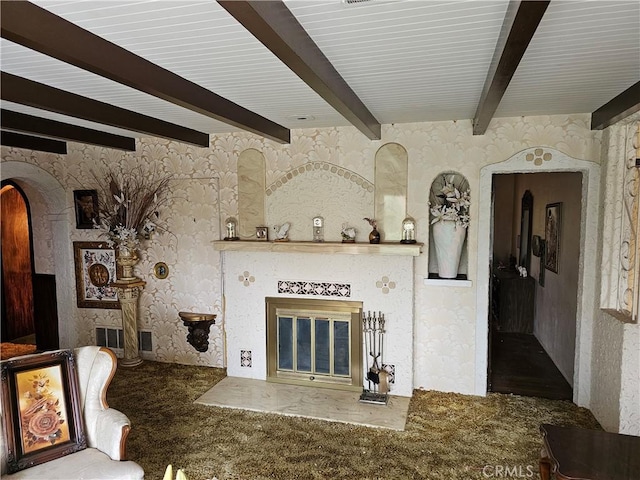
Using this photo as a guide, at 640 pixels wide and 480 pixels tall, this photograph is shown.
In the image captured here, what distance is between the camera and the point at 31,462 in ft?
7.57

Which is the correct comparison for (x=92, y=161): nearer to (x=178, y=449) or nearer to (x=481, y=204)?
(x=178, y=449)

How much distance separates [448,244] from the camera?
4004 mm

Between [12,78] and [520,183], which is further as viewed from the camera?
[520,183]

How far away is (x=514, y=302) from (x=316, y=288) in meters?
3.34

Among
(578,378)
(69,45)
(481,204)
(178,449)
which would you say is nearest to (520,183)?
(481,204)

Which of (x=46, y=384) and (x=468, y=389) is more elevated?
(x=46, y=384)

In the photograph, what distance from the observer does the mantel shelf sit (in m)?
3.92

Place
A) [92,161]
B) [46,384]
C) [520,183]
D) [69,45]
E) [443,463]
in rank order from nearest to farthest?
[69,45], [46,384], [443,463], [92,161], [520,183]

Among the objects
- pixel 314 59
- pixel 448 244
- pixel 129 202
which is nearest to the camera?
pixel 314 59

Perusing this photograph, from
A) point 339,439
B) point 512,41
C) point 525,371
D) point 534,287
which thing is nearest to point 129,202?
point 339,439

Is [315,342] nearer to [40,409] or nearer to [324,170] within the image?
[324,170]

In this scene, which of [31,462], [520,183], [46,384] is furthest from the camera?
[520,183]

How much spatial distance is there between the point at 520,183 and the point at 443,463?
5083mm

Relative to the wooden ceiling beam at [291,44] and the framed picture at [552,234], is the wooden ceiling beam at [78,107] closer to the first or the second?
the wooden ceiling beam at [291,44]
